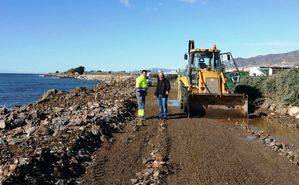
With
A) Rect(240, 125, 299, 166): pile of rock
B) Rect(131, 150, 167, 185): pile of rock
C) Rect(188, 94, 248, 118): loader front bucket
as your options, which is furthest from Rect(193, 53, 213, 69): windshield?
Rect(131, 150, 167, 185): pile of rock

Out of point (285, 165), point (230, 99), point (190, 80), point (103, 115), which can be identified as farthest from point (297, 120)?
point (285, 165)

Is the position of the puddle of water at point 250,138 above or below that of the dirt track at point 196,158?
below

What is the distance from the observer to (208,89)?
21141mm

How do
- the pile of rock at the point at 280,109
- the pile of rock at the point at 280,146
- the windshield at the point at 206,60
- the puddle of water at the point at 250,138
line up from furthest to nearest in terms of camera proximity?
the windshield at the point at 206,60
the pile of rock at the point at 280,109
the puddle of water at the point at 250,138
the pile of rock at the point at 280,146

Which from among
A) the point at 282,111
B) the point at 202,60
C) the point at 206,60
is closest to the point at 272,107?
the point at 282,111

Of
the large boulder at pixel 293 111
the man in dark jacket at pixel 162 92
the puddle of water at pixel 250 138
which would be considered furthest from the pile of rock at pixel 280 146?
the large boulder at pixel 293 111

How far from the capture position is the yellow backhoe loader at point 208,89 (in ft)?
66.3

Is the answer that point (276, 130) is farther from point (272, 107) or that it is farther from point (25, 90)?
point (25, 90)

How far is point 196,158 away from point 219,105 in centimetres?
892

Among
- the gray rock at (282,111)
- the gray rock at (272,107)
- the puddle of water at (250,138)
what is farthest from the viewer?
the gray rock at (272,107)

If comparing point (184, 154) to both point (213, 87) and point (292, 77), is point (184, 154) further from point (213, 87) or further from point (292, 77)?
point (292, 77)

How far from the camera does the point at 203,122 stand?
59.8 ft

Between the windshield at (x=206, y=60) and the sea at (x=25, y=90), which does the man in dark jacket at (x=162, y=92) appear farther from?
the sea at (x=25, y=90)

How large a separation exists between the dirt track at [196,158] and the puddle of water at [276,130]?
146 centimetres
